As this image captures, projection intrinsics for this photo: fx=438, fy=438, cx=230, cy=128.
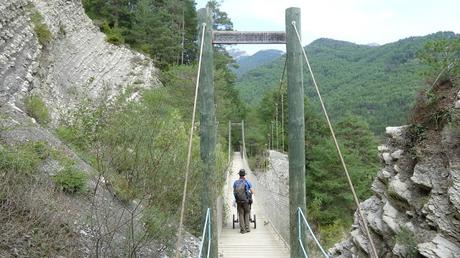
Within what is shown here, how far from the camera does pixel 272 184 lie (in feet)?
63.5

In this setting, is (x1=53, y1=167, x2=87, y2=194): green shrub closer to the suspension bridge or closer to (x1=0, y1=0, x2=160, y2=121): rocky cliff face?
(x1=0, y1=0, x2=160, y2=121): rocky cliff face

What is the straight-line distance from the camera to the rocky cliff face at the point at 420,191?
3.52m

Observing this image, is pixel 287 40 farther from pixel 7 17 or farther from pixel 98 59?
pixel 98 59

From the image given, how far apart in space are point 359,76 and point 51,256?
51226mm

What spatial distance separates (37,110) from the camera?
7797mm

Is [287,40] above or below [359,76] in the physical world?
above

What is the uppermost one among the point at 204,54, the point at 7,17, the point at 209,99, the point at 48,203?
the point at 7,17

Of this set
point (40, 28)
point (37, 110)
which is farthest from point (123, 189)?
point (40, 28)

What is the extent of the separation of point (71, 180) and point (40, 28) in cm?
758

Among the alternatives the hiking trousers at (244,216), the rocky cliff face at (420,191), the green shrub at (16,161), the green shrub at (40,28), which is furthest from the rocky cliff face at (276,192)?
the green shrub at (40,28)

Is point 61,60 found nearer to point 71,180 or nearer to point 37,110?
point 37,110

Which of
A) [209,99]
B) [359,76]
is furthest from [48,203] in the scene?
[359,76]

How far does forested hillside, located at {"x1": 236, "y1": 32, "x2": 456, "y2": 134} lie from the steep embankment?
20.4 meters

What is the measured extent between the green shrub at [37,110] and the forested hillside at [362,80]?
87.0 ft
